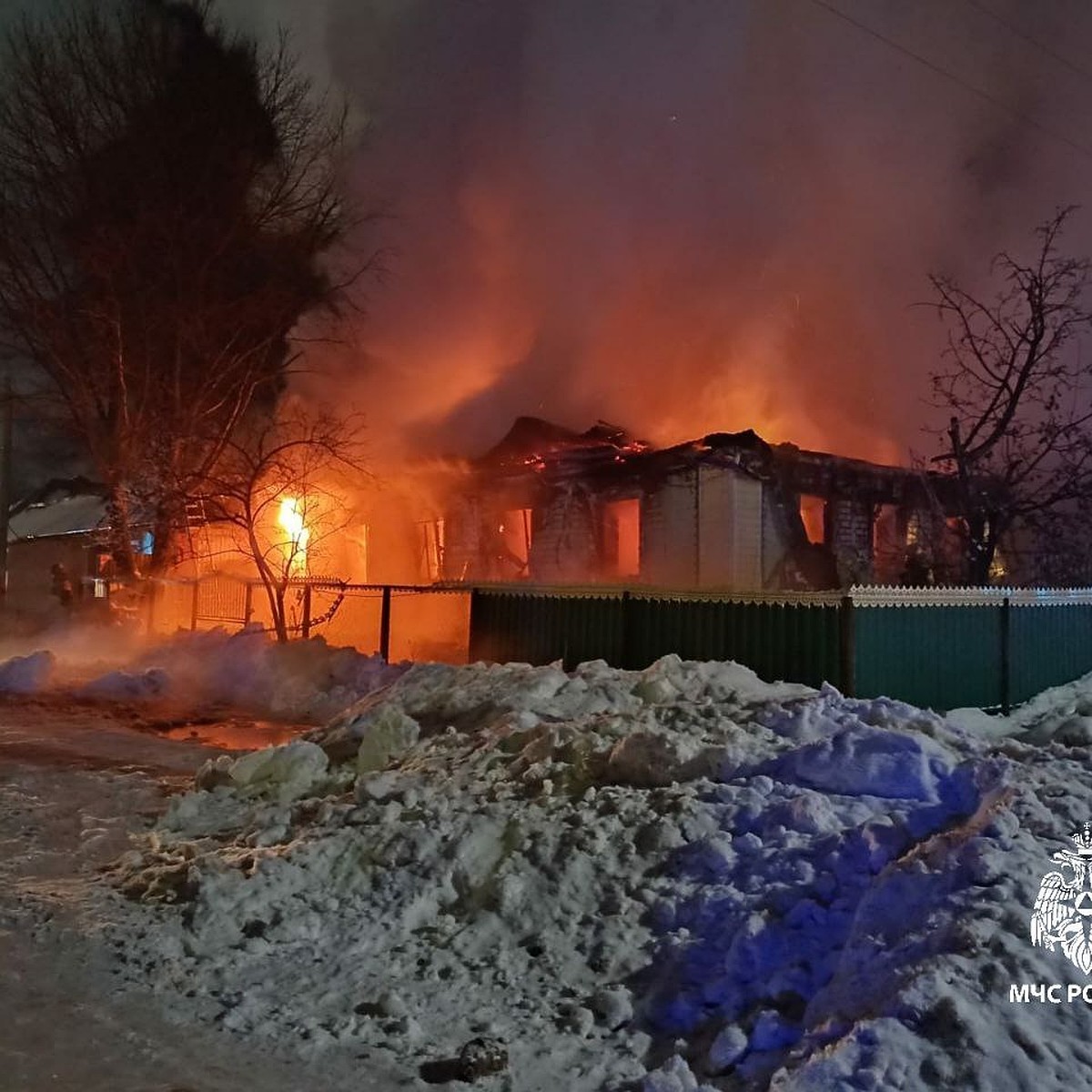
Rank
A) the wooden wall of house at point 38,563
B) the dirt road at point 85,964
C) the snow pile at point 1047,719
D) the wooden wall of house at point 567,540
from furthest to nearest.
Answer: the wooden wall of house at point 38,563 < the wooden wall of house at point 567,540 < the snow pile at point 1047,719 < the dirt road at point 85,964

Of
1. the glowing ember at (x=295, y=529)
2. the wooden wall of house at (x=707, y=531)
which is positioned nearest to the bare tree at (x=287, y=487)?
the glowing ember at (x=295, y=529)

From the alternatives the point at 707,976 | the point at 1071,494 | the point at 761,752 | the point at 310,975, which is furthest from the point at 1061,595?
the point at 310,975

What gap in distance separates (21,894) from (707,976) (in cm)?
382

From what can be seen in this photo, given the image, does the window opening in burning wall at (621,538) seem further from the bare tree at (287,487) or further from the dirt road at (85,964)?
the dirt road at (85,964)

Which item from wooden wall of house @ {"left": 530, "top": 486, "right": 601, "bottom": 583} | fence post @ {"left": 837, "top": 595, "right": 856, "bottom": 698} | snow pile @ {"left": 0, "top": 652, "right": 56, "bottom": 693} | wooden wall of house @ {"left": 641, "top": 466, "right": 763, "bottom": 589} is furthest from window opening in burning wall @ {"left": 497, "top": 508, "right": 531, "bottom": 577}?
→ fence post @ {"left": 837, "top": 595, "right": 856, "bottom": 698}

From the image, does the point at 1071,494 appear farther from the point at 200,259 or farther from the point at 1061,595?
the point at 200,259

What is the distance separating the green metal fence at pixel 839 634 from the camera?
28.5ft

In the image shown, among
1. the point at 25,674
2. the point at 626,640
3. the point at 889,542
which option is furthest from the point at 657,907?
the point at 889,542

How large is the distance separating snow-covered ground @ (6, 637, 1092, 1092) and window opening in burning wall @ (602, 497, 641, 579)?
12.8 metres

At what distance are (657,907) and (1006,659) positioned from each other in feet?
26.0

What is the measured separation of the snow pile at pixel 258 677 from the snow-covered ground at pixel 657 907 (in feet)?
18.9

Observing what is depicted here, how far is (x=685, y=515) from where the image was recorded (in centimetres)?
1728

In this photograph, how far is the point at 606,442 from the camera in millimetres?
19125

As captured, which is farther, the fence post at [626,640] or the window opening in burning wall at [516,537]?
the window opening in burning wall at [516,537]
